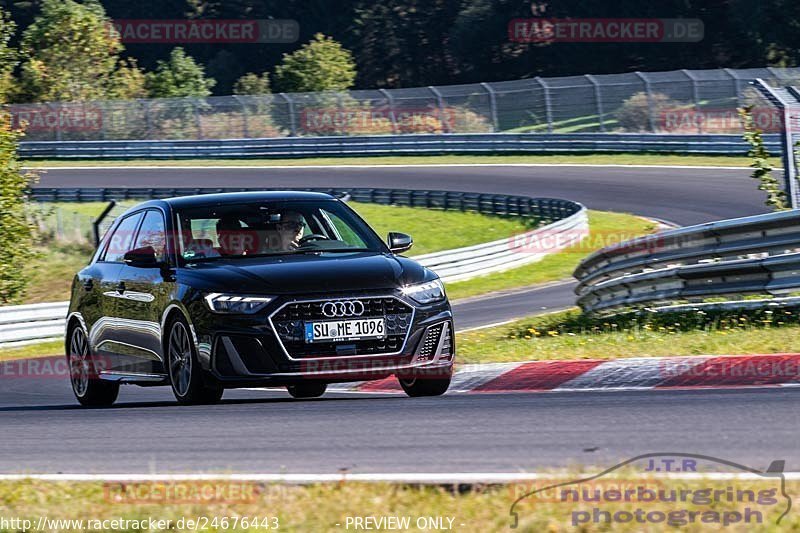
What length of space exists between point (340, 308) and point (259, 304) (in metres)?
0.51

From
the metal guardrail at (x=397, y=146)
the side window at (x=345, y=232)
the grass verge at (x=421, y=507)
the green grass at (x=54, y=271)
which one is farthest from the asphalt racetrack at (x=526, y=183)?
the grass verge at (x=421, y=507)

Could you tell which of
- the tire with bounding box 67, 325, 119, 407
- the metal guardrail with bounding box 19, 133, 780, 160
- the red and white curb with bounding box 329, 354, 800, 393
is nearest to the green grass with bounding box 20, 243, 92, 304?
the metal guardrail with bounding box 19, 133, 780, 160

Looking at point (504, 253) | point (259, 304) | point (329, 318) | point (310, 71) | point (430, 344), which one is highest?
point (259, 304)

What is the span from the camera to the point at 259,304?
8320mm

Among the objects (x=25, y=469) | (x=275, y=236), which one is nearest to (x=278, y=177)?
(x=275, y=236)

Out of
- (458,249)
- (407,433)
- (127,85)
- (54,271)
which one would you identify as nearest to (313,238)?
(407,433)

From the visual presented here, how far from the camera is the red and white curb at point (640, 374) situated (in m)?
8.74

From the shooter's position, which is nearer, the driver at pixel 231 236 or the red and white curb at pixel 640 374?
the red and white curb at pixel 640 374

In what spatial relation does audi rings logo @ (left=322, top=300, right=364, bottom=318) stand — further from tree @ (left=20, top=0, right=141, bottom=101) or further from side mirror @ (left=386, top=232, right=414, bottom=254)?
tree @ (left=20, top=0, right=141, bottom=101)

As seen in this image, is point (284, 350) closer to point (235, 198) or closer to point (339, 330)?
point (339, 330)

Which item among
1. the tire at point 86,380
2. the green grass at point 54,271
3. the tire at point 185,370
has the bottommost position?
the green grass at point 54,271

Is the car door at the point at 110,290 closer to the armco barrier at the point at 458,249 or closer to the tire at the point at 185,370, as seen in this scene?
the tire at the point at 185,370

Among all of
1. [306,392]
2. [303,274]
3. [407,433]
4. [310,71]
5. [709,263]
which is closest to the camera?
[407,433]

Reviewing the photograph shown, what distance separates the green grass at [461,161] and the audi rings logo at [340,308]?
29.4 m
